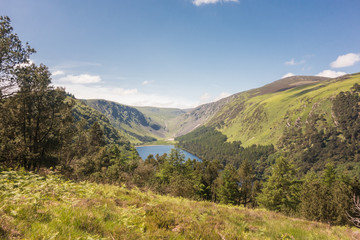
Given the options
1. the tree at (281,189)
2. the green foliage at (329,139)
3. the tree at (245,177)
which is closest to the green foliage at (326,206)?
the tree at (281,189)

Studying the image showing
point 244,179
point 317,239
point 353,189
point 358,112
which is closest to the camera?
point 317,239

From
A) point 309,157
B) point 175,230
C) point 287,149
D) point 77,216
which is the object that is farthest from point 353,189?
point 287,149

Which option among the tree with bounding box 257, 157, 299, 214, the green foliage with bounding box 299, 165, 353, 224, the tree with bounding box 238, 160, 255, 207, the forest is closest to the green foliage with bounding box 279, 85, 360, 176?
the tree with bounding box 238, 160, 255, 207

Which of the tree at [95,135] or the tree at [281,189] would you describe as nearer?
the tree at [281,189]

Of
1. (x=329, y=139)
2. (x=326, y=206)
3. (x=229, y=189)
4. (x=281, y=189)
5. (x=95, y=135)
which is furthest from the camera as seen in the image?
(x=329, y=139)

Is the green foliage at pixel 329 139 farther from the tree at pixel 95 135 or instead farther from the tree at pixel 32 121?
the tree at pixel 32 121

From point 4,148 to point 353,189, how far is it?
2103 inches

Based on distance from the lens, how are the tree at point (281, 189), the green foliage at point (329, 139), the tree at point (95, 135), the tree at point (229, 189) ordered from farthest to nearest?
the green foliage at point (329, 139) < the tree at point (95, 135) < the tree at point (229, 189) < the tree at point (281, 189)

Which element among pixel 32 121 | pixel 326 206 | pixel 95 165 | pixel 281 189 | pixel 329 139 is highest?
pixel 32 121

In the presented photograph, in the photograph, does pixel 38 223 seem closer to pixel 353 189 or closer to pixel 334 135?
pixel 353 189

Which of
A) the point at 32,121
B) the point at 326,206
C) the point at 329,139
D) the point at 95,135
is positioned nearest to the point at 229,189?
the point at 326,206

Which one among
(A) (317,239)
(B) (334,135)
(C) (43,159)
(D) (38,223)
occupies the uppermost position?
(D) (38,223)

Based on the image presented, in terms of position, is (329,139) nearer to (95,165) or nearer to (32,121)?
(95,165)

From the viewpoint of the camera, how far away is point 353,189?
30797 millimetres
